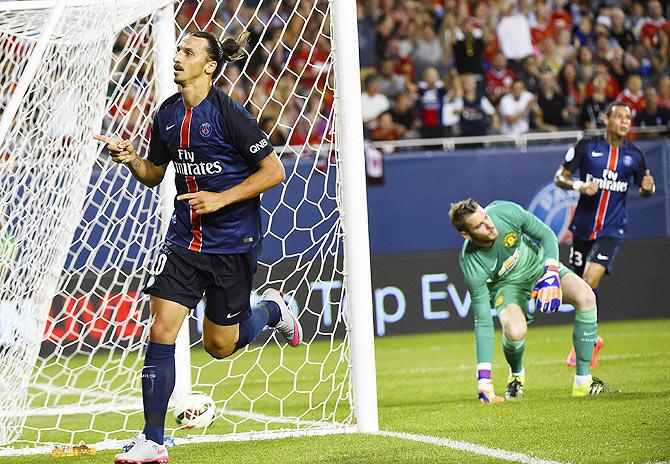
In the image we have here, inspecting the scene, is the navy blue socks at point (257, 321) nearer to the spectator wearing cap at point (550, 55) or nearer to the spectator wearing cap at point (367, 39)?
the spectator wearing cap at point (367, 39)

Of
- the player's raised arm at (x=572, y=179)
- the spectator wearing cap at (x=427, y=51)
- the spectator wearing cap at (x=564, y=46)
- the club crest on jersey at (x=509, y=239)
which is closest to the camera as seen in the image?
the club crest on jersey at (x=509, y=239)

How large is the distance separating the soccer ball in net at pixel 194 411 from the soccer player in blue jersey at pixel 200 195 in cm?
120

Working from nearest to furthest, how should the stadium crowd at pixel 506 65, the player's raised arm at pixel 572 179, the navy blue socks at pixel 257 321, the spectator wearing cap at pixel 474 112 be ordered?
the navy blue socks at pixel 257 321, the player's raised arm at pixel 572 179, the spectator wearing cap at pixel 474 112, the stadium crowd at pixel 506 65

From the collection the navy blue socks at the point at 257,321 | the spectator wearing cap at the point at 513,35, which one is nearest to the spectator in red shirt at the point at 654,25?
the spectator wearing cap at the point at 513,35

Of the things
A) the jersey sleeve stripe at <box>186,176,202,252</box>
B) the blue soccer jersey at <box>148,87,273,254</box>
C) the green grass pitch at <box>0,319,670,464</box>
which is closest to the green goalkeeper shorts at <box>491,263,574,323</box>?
the green grass pitch at <box>0,319,670,464</box>

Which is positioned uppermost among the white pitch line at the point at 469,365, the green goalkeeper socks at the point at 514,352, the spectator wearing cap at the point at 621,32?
the spectator wearing cap at the point at 621,32

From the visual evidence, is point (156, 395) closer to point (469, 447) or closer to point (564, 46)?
point (469, 447)

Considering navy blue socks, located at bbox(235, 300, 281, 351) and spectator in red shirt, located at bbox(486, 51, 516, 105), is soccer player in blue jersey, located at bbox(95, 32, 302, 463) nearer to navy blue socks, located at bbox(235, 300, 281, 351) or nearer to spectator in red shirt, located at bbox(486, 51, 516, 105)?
navy blue socks, located at bbox(235, 300, 281, 351)

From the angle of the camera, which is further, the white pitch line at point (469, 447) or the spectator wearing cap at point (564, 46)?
the spectator wearing cap at point (564, 46)

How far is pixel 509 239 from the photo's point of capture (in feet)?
25.2

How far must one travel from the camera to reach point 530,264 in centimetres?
786

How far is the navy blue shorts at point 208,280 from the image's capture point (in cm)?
535

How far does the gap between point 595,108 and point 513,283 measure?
7327 millimetres

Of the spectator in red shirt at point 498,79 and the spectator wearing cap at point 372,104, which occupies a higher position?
the spectator in red shirt at point 498,79
